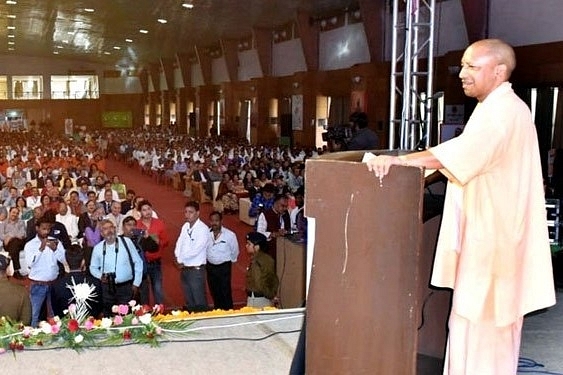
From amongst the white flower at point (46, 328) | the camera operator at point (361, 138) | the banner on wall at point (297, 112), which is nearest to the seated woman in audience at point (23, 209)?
the camera operator at point (361, 138)

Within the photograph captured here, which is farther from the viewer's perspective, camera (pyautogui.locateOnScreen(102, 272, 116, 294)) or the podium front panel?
camera (pyautogui.locateOnScreen(102, 272, 116, 294))

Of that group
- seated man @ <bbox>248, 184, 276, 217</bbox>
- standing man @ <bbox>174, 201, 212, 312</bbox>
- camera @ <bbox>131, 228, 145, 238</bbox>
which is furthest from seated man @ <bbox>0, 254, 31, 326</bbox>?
seated man @ <bbox>248, 184, 276, 217</bbox>

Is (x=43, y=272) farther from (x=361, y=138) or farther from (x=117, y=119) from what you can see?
(x=117, y=119)

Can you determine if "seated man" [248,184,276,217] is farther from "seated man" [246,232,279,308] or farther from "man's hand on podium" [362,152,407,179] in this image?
"man's hand on podium" [362,152,407,179]

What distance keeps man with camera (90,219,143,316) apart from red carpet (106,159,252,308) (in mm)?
1224

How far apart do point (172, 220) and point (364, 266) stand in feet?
43.2

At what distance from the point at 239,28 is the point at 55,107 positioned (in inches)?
990

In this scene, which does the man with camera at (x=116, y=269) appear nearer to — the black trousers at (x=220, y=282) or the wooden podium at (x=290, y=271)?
the black trousers at (x=220, y=282)

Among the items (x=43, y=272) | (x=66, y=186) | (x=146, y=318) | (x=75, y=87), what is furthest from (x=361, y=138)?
(x=75, y=87)

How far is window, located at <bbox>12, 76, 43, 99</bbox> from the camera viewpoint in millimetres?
46688

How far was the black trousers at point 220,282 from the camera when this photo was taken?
8.43 meters

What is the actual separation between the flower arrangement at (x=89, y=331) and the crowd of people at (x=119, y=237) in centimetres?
281

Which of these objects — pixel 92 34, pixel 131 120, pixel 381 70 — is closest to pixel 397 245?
pixel 381 70

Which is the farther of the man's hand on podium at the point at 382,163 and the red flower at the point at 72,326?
the red flower at the point at 72,326
